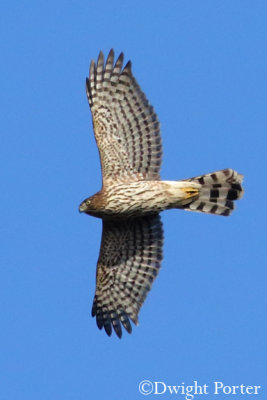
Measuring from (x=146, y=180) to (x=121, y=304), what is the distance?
2.35 metres

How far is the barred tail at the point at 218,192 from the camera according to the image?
12984 mm

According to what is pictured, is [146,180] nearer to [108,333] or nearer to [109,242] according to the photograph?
[109,242]

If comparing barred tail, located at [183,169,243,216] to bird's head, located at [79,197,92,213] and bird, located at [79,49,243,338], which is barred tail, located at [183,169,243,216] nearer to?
bird, located at [79,49,243,338]

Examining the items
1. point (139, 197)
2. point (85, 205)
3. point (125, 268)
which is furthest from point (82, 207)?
point (125, 268)

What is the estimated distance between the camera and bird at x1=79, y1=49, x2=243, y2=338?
12570 mm

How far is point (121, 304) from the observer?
13781 mm

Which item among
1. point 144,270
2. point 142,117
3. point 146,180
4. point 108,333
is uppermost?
point 142,117

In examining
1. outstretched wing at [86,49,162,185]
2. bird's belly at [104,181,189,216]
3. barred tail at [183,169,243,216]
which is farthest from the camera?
barred tail at [183,169,243,216]

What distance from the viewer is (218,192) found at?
43.0 ft

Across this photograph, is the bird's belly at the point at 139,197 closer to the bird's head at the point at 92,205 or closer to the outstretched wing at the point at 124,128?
the bird's head at the point at 92,205

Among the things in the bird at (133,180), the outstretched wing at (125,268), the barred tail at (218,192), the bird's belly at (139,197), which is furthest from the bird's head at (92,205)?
the barred tail at (218,192)

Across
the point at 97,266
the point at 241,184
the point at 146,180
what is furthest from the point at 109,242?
the point at 241,184

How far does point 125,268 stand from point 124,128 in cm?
245

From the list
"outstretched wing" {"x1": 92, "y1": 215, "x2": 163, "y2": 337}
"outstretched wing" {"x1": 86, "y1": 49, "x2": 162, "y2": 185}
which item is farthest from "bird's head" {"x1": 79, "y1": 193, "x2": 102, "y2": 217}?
"outstretched wing" {"x1": 92, "y1": 215, "x2": 163, "y2": 337}
